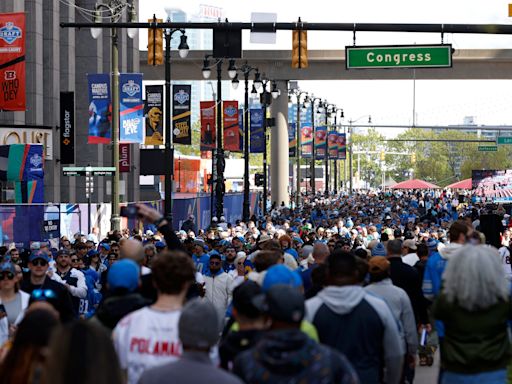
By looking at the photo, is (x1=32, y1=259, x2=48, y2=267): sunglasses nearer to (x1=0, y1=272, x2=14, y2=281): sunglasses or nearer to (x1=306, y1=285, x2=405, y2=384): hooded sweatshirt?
(x1=0, y1=272, x2=14, y2=281): sunglasses

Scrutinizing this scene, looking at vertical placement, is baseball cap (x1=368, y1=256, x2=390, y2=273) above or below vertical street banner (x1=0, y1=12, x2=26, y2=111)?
below

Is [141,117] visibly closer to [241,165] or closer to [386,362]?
[386,362]

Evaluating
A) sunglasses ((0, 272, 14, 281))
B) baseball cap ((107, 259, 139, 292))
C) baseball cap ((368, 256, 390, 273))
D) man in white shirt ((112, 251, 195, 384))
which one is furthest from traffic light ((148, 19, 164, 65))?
man in white shirt ((112, 251, 195, 384))

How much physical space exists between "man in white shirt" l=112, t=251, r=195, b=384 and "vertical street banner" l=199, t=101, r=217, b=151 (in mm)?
40543

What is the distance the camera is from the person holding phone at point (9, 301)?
10047 mm

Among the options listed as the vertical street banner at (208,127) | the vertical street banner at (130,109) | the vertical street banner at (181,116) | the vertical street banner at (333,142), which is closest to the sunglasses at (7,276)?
the vertical street banner at (130,109)

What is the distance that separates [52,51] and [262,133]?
534 inches

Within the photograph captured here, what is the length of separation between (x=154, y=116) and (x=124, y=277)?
3197 centimetres

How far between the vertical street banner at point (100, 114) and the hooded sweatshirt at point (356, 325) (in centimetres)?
2581

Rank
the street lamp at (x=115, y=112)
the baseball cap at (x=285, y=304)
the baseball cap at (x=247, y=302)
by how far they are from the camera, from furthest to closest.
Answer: the street lamp at (x=115, y=112)
the baseball cap at (x=247, y=302)
the baseball cap at (x=285, y=304)

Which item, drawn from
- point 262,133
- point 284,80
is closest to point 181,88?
point 262,133

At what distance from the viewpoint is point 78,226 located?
3312cm

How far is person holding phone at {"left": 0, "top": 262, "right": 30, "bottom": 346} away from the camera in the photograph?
1005 centimetres

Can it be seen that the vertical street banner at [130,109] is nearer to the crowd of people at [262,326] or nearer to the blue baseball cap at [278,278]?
the crowd of people at [262,326]
